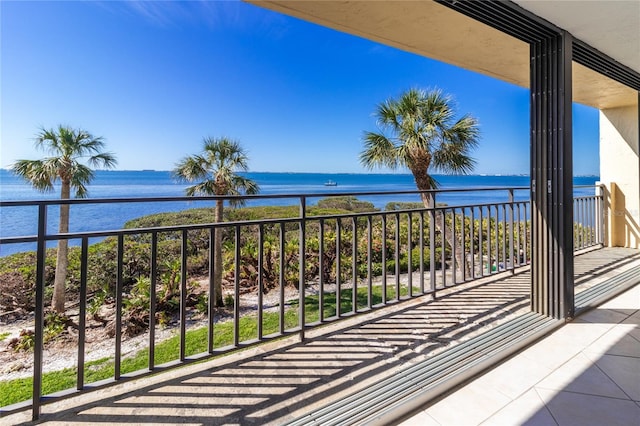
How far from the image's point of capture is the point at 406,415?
54.3 inches

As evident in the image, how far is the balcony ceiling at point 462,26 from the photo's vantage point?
2021 millimetres

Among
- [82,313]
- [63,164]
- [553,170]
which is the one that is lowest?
[82,313]

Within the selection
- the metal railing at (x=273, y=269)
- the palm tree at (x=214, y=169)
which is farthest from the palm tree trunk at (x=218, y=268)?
the palm tree at (x=214, y=169)

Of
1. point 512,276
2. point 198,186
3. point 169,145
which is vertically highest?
point 169,145

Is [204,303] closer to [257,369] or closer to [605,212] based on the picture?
[257,369]

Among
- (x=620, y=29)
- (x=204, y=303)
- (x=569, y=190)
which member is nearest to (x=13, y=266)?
(x=204, y=303)

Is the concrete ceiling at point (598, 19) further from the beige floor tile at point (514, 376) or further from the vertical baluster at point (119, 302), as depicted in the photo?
the vertical baluster at point (119, 302)

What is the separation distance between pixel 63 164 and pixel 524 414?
6610 millimetres

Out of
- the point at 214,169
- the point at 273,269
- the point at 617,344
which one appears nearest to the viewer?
the point at 617,344

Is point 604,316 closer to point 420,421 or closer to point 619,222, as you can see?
point 420,421

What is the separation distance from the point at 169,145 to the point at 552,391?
26.8 m

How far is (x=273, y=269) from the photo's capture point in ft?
14.8

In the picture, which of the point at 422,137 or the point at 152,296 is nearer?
the point at 152,296

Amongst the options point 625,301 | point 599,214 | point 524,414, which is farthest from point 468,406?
point 599,214
